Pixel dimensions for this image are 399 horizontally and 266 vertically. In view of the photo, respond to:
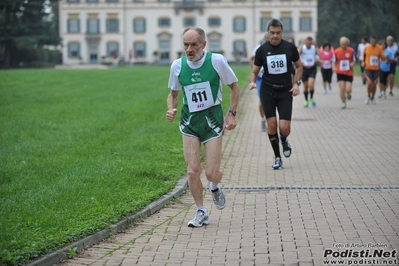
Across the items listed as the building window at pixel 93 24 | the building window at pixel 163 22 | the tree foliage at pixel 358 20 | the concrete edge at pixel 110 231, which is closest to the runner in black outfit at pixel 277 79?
the concrete edge at pixel 110 231

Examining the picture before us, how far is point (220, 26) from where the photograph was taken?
108062mm

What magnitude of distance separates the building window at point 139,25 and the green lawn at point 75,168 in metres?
83.8

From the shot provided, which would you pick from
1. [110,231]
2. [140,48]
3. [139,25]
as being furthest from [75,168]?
[139,25]

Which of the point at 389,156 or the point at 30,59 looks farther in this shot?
the point at 30,59

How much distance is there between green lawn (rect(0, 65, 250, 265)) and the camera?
8.19 meters

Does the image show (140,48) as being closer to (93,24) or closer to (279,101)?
(93,24)

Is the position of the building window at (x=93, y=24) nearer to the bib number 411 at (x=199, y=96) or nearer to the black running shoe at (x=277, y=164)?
the black running shoe at (x=277, y=164)

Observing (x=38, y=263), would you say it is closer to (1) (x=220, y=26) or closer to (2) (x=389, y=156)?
(2) (x=389, y=156)

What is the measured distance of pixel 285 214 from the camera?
30.9 ft

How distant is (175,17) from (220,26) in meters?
5.86

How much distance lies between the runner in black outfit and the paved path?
0.72 metres

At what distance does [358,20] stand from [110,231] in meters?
52.9

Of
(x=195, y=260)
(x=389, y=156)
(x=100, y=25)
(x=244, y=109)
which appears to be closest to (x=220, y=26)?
(x=100, y=25)

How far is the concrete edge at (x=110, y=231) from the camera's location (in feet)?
23.6
